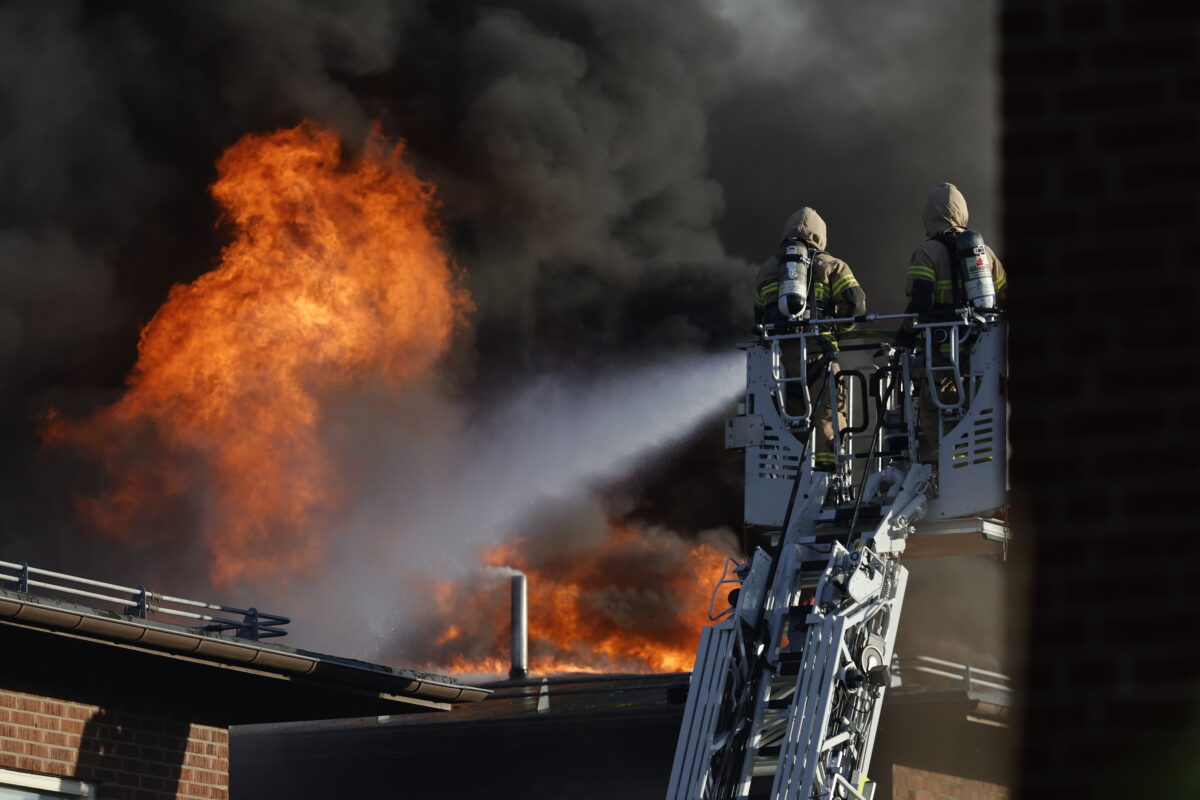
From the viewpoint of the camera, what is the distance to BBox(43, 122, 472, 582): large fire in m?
32.2

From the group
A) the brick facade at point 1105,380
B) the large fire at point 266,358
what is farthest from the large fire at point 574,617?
the brick facade at point 1105,380

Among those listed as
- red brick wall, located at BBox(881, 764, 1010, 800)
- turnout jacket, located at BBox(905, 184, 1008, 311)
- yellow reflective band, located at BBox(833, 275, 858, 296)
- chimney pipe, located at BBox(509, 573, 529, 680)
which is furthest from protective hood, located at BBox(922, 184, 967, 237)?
chimney pipe, located at BBox(509, 573, 529, 680)

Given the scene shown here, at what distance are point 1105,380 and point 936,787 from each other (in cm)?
1371

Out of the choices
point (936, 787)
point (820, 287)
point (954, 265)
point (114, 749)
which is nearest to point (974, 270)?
point (954, 265)

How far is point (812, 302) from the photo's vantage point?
12781 millimetres

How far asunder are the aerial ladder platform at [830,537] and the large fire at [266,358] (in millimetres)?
20583

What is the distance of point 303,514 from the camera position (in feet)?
108

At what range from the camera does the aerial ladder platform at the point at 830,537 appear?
10.2 metres

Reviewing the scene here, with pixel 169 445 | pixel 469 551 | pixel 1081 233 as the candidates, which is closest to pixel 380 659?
pixel 469 551

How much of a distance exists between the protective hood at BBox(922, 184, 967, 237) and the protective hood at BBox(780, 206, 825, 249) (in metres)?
0.73

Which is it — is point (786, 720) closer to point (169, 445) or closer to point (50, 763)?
point (50, 763)

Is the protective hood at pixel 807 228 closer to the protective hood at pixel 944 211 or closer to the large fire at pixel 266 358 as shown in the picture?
the protective hood at pixel 944 211

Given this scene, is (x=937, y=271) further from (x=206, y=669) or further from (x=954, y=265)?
(x=206, y=669)

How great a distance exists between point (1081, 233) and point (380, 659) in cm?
3060
